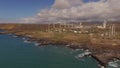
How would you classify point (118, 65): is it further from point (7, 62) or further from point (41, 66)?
point (7, 62)

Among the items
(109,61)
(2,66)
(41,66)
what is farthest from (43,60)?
(109,61)

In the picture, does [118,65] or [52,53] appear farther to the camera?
[52,53]

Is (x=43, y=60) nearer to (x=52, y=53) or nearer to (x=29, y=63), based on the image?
(x=29, y=63)

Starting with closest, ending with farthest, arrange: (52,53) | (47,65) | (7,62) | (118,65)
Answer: (118,65), (47,65), (7,62), (52,53)

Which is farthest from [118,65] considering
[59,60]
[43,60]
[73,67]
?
[43,60]

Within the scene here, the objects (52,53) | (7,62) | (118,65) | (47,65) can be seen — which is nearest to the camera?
(118,65)

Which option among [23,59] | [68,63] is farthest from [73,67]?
[23,59]

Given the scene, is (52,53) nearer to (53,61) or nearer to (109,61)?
(53,61)

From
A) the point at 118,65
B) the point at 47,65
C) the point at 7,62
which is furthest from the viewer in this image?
the point at 7,62

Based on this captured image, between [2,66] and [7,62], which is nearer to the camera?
[2,66]
